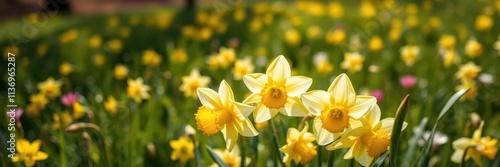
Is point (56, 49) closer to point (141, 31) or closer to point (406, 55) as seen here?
point (141, 31)

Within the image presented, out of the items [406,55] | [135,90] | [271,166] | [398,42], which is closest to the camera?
[271,166]

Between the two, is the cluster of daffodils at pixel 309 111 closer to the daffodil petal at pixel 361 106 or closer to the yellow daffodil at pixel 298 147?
the daffodil petal at pixel 361 106

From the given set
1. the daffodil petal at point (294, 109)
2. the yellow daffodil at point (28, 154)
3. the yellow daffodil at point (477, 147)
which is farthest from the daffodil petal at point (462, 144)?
the yellow daffodil at point (28, 154)

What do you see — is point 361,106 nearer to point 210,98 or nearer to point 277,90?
point 277,90

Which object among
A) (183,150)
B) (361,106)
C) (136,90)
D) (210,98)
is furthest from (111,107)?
(361,106)

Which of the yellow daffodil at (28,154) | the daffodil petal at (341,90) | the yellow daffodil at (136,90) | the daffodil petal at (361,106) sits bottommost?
the yellow daffodil at (28,154)

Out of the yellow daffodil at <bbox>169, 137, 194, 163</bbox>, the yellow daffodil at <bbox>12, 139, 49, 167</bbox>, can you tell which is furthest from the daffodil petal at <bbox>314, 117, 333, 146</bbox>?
the yellow daffodil at <bbox>12, 139, 49, 167</bbox>

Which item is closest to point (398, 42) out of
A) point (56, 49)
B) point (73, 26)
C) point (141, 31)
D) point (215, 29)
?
point (215, 29)

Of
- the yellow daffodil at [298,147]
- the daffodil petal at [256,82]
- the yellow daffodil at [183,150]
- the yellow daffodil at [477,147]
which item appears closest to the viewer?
the daffodil petal at [256,82]

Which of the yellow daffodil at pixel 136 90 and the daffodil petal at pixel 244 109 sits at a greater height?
the yellow daffodil at pixel 136 90
